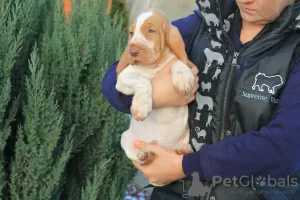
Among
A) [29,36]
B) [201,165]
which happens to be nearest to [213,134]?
[201,165]

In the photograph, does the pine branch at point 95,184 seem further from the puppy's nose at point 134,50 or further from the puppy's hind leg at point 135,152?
the puppy's nose at point 134,50

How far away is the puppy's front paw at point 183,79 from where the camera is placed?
1643 millimetres

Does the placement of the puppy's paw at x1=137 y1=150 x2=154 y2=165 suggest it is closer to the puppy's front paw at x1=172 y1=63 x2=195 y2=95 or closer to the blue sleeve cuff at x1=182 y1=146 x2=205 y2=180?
the blue sleeve cuff at x1=182 y1=146 x2=205 y2=180

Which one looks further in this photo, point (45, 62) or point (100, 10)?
point (100, 10)

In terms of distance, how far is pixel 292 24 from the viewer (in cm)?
164

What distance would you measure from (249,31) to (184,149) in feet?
1.78

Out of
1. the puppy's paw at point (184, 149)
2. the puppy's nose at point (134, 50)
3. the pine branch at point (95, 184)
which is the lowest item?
the pine branch at point (95, 184)

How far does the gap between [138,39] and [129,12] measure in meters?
5.92

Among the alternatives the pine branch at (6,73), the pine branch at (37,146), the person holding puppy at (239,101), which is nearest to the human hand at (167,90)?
the person holding puppy at (239,101)

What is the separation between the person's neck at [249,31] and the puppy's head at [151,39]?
27 cm

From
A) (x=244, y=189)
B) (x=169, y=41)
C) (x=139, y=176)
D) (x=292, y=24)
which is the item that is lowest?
(x=139, y=176)

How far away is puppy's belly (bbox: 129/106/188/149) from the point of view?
5.78ft

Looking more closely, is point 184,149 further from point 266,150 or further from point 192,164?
point 266,150

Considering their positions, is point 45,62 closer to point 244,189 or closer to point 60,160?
point 60,160
